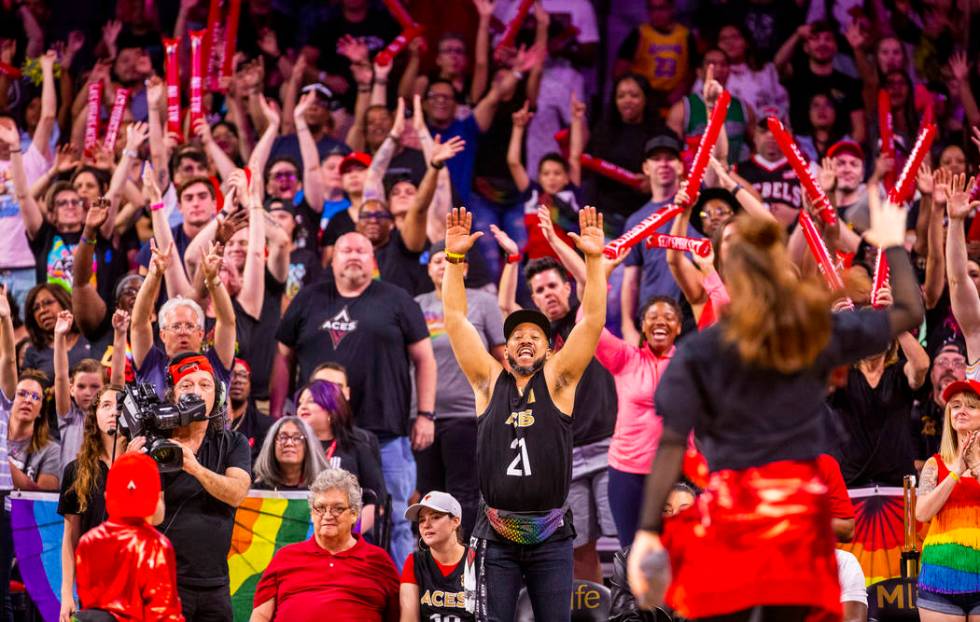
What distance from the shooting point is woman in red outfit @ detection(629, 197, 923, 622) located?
12.5 ft

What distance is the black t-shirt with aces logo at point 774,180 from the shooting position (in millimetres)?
9836

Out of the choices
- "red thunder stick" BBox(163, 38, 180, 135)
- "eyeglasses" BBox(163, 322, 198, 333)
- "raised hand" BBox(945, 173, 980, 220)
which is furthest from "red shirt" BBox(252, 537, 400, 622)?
"red thunder stick" BBox(163, 38, 180, 135)

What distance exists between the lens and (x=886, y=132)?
401 inches

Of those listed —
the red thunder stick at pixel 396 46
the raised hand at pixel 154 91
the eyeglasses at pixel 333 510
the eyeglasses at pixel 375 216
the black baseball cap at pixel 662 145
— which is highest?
the red thunder stick at pixel 396 46

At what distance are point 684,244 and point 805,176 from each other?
1.17 meters

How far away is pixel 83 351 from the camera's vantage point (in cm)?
857

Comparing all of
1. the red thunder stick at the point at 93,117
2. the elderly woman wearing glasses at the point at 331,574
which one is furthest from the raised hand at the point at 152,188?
the elderly woman wearing glasses at the point at 331,574

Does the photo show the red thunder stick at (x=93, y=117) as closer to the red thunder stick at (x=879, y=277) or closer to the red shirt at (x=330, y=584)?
the red shirt at (x=330, y=584)

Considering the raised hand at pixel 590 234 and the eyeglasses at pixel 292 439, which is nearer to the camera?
the raised hand at pixel 590 234

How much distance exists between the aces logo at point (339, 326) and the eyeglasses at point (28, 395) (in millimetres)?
1679

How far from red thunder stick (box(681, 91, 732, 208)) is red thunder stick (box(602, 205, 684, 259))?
0.19 m

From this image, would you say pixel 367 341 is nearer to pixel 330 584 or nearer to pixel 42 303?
pixel 330 584

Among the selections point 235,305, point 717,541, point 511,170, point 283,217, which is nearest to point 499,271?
point 511,170

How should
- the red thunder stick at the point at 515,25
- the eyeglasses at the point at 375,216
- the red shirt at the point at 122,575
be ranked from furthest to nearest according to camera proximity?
the red thunder stick at the point at 515,25 → the eyeglasses at the point at 375,216 → the red shirt at the point at 122,575
